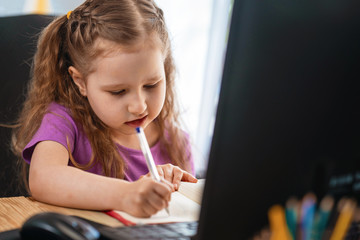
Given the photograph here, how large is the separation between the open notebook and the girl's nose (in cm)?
17

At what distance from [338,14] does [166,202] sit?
0.38 meters

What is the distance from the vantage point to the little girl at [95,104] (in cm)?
76

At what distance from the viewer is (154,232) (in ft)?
1.75

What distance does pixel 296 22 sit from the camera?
38 centimetres

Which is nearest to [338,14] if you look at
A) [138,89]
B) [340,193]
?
[340,193]

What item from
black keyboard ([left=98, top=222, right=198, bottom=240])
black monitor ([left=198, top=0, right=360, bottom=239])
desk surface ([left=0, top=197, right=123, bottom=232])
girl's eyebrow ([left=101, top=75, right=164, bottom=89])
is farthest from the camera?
girl's eyebrow ([left=101, top=75, right=164, bottom=89])

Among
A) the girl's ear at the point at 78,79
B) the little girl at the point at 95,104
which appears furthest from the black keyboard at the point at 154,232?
the girl's ear at the point at 78,79

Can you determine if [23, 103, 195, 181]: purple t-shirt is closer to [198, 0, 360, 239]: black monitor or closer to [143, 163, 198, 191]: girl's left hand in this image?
[143, 163, 198, 191]: girl's left hand

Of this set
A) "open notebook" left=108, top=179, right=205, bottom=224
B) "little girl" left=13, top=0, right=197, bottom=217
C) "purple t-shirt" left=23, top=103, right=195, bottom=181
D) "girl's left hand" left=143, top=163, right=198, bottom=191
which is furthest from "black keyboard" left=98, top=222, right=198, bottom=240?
"purple t-shirt" left=23, top=103, right=195, bottom=181

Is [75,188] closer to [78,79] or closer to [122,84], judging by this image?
[122,84]

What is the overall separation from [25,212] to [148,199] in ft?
0.64

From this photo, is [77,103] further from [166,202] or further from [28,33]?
[166,202]

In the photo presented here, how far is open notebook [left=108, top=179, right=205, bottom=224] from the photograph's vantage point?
641 mm

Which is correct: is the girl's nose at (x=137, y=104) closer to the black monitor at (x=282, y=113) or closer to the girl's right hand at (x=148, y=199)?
the girl's right hand at (x=148, y=199)
